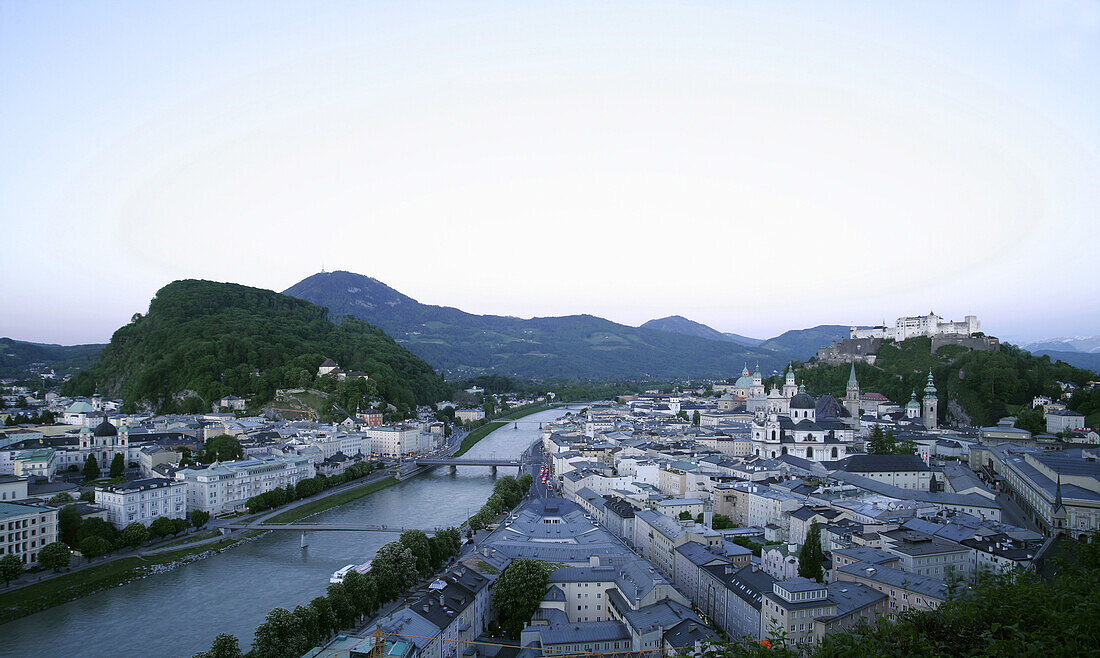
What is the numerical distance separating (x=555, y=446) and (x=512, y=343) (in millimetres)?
93722

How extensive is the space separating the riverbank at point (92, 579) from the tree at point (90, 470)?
26.5 feet

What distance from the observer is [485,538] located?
1745cm

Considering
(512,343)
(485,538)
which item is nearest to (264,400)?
(485,538)

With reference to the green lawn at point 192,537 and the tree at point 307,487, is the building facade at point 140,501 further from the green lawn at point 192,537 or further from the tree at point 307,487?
the tree at point 307,487

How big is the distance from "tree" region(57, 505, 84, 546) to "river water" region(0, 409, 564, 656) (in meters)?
2.71

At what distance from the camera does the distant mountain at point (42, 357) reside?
60969 millimetres

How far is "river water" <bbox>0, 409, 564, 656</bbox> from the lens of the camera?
38.6 feet

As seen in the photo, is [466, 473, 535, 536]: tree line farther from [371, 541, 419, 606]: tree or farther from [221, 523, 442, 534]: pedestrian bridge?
[371, 541, 419, 606]: tree

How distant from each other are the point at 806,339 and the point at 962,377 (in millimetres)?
140078

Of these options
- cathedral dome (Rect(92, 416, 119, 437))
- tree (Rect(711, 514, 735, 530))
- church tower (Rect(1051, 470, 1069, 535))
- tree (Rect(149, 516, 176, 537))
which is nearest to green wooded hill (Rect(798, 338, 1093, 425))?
church tower (Rect(1051, 470, 1069, 535))

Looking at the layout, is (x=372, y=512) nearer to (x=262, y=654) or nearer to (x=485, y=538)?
(x=485, y=538)

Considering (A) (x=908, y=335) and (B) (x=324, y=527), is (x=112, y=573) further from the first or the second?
(A) (x=908, y=335)

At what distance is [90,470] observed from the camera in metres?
22.7

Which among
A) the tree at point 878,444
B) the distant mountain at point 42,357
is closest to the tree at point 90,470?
the tree at point 878,444
